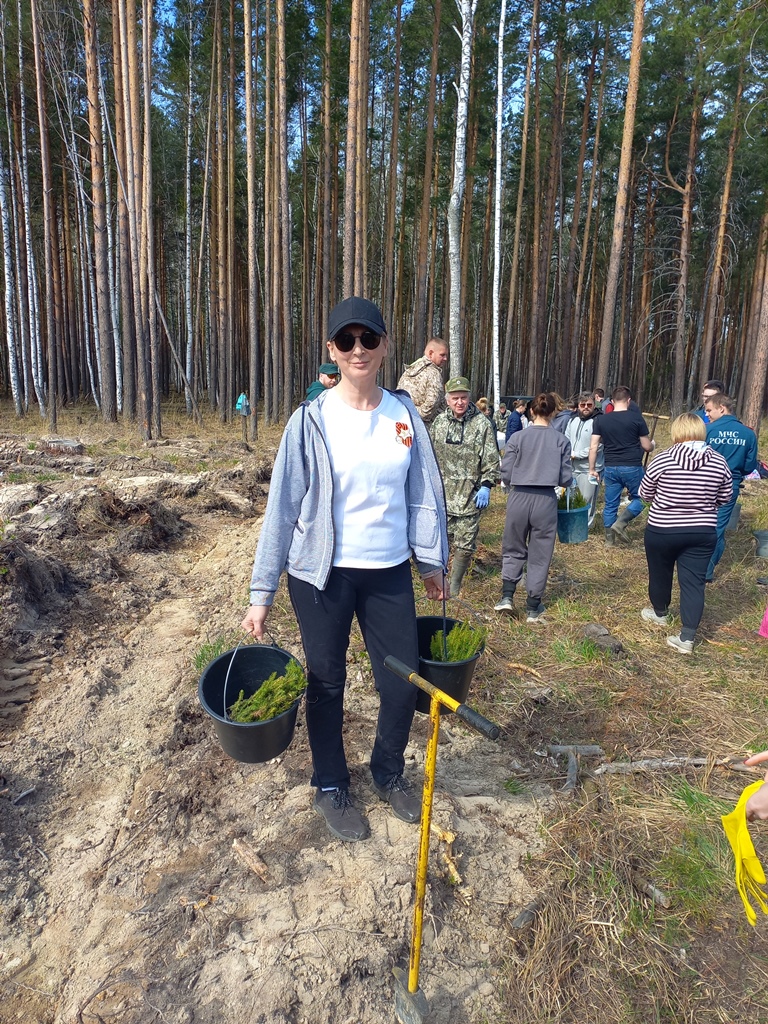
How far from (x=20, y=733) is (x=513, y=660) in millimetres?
3246

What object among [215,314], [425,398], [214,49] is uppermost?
[214,49]

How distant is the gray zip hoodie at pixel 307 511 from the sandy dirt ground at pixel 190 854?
1.15 metres

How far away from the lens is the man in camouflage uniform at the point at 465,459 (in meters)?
5.07

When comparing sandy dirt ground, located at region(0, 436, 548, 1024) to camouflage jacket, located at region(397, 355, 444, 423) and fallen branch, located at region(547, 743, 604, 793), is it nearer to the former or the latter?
fallen branch, located at region(547, 743, 604, 793)

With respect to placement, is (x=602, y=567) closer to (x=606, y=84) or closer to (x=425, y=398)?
(x=425, y=398)

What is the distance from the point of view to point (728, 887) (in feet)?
8.25

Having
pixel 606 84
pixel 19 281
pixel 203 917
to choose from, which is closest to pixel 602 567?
pixel 203 917

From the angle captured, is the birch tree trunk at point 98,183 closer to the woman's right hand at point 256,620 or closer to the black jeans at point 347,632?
the woman's right hand at point 256,620

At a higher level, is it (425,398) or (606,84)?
(606,84)

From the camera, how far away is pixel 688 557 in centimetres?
464

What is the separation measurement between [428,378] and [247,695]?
3722 mm

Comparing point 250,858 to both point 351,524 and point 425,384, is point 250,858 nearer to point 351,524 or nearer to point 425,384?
point 351,524

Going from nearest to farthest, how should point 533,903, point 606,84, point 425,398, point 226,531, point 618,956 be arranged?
point 618,956 → point 533,903 → point 425,398 → point 226,531 → point 606,84

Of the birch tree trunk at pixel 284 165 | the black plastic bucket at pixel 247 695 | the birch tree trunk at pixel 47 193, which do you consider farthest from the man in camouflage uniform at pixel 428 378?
the birch tree trunk at pixel 47 193
